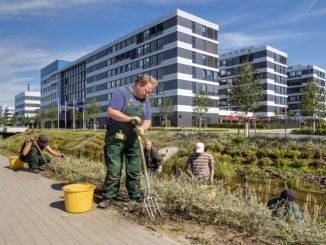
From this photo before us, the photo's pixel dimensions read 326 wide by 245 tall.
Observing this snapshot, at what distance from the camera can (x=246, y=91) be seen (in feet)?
77.4

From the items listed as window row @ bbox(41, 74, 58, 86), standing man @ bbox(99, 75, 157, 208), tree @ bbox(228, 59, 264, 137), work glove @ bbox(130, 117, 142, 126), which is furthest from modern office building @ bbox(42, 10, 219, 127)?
work glove @ bbox(130, 117, 142, 126)

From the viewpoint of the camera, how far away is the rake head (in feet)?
16.5

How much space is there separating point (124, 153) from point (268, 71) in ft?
250

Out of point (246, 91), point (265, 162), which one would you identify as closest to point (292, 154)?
point (265, 162)

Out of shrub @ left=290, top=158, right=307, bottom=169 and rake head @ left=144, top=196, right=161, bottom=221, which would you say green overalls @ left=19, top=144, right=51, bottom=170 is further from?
shrub @ left=290, top=158, right=307, bottom=169

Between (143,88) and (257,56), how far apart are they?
255ft

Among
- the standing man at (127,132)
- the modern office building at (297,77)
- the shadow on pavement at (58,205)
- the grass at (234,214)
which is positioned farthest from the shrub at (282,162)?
the modern office building at (297,77)

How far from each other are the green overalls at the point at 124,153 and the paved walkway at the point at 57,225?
471mm

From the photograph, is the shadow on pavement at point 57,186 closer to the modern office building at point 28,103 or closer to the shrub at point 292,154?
the shrub at point 292,154

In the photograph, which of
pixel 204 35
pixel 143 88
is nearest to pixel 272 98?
pixel 204 35

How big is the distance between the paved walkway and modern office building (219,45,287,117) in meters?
68.8

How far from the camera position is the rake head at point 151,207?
16.5 ft

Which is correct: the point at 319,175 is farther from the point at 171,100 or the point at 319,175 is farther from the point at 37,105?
the point at 37,105

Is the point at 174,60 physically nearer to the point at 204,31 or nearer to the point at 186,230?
the point at 204,31
